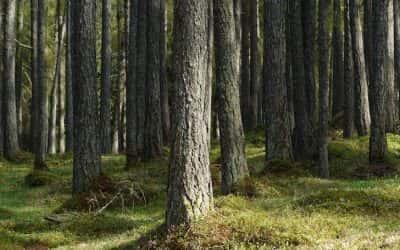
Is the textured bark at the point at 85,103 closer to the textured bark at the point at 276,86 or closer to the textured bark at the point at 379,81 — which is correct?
the textured bark at the point at 276,86

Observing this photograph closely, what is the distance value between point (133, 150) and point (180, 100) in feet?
49.4

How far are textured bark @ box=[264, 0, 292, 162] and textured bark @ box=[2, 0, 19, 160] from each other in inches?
694

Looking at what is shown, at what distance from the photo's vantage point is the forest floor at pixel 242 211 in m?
9.95

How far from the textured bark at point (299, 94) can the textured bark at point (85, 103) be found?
7663 mm

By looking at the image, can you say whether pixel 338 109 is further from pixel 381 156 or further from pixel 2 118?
pixel 2 118

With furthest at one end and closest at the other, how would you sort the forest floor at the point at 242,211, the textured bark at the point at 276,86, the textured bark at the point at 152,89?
the textured bark at the point at 152,89
the textured bark at the point at 276,86
the forest floor at the point at 242,211

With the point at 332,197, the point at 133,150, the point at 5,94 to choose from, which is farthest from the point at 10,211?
the point at 5,94

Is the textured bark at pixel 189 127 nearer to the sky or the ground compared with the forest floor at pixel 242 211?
nearer to the sky

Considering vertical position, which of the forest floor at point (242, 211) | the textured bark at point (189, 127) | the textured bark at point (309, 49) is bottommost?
the forest floor at point (242, 211)

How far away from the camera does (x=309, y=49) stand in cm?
2153

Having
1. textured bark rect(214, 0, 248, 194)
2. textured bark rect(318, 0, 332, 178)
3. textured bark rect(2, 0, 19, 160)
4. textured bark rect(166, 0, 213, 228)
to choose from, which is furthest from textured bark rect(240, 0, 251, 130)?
textured bark rect(166, 0, 213, 228)

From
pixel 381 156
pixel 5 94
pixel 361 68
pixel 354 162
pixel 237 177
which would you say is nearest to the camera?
pixel 237 177

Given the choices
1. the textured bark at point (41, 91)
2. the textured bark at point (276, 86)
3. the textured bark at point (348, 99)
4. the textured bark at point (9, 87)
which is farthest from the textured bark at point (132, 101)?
the textured bark at point (348, 99)

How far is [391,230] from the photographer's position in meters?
10.0
